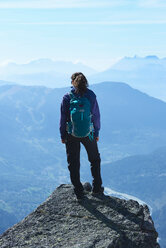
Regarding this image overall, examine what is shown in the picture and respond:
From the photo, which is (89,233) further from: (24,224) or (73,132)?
(73,132)

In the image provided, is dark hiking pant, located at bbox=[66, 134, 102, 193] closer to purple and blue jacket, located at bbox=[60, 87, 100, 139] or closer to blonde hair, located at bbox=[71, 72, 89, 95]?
purple and blue jacket, located at bbox=[60, 87, 100, 139]

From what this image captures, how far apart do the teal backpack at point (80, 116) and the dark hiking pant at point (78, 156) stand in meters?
0.37

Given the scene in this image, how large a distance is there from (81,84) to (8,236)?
4.56 m

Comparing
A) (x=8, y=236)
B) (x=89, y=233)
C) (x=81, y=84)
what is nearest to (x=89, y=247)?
(x=89, y=233)

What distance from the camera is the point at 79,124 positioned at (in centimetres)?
1033

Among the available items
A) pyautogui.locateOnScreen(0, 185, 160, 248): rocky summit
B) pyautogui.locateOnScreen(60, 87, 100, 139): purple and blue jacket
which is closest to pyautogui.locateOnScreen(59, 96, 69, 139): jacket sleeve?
pyautogui.locateOnScreen(60, 87, 100, 139): purple and blue jacket

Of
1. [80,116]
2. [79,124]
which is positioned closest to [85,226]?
[79,124]

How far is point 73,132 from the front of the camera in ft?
34.2

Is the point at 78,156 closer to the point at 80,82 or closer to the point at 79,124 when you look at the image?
the point at 79,124

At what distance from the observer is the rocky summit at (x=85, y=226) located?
883 cm

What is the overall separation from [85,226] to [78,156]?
7.61 ft

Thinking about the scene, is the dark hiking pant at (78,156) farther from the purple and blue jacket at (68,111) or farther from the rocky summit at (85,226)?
the rocky summit at (85,226)

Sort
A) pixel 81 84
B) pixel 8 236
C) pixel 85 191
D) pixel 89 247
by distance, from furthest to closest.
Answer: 1. pixel 85 191
2. pixel 81 84
3. pixel 8 236
4. pixel 89 247

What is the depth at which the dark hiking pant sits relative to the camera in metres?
10.8
